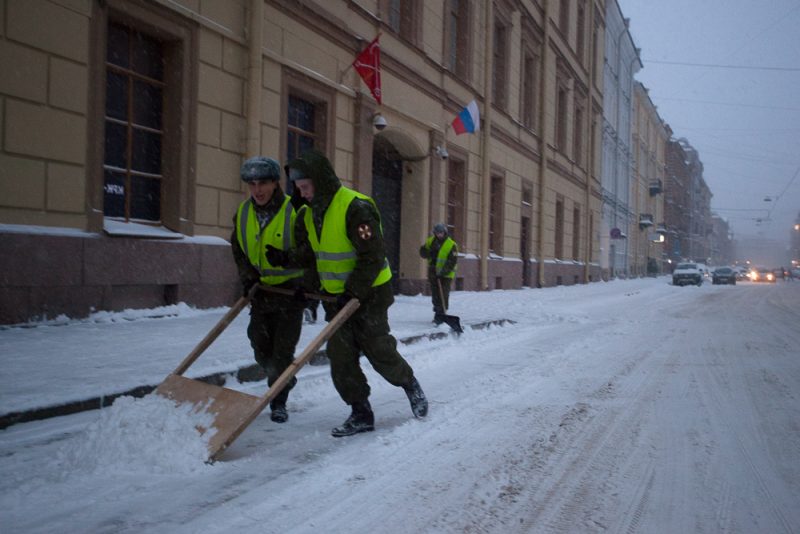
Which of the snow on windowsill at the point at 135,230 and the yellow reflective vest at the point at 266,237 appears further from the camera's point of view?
the snow on windowsill at the point at 135,230

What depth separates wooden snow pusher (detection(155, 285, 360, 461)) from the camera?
3.37 meters

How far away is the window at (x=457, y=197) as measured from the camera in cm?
1675

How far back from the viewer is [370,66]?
11.6 metres

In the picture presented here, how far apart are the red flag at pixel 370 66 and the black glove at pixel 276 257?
26.9ft

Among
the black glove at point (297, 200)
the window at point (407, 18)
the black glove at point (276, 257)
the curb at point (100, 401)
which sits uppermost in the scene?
the window at point (407, 18)

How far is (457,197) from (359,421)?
43.5 ft

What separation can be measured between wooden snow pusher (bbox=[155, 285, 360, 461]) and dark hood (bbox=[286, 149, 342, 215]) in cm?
57

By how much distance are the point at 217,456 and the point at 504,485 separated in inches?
58.9

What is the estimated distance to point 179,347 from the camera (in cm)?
614

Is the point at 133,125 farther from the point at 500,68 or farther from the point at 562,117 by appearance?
the point at 562,117

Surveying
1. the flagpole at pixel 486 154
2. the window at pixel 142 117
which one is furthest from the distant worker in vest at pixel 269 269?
the flagpole at pixel 486 154

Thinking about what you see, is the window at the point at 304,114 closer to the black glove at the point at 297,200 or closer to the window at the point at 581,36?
the black glove at the point at 297,200

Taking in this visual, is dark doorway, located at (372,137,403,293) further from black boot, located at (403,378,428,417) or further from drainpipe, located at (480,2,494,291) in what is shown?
black boot, located at (403,378,428,417)

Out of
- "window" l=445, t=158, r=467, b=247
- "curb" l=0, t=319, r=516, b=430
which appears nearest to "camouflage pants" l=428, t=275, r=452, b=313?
"curb" l=0, t=319, r=516, b=430
